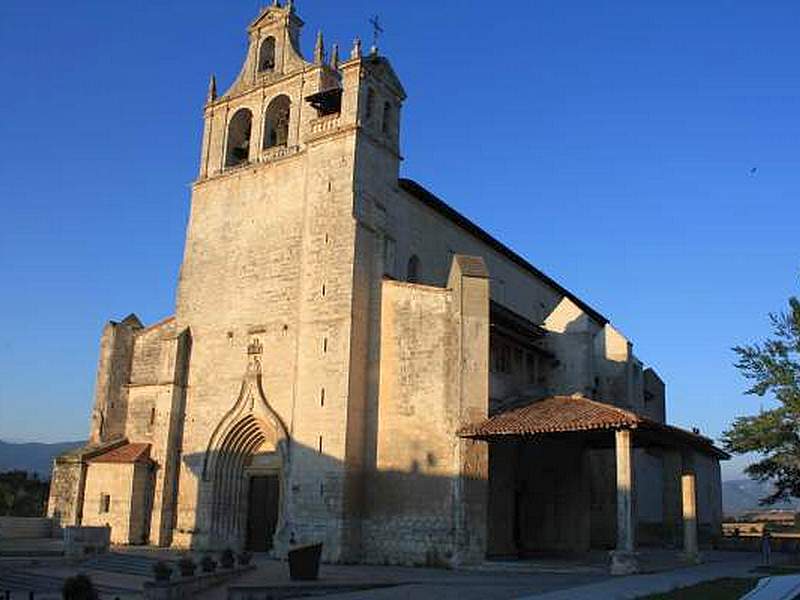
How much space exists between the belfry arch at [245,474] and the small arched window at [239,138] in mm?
8634

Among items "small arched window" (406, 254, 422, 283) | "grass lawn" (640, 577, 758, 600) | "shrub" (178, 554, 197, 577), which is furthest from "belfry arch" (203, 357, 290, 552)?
"grass lawn" (640, 577, 758, 600)

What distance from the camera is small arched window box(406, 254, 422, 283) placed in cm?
2912

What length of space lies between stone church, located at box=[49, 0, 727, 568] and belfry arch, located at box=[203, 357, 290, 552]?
0.24 feet

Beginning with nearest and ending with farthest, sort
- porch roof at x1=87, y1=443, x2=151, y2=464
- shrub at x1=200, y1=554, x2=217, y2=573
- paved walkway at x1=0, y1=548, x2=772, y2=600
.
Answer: paved walkway at x1=0, y1=548, x2=772, y2=600 < shrub at x1=200, y1=554, x2=217, y2=573 < porch roof at x1=87, y1=443, x2=151, y2=464

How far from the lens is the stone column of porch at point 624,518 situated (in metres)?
19.9

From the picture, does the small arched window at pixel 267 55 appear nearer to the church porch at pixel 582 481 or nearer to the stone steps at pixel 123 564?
the church porch at pixel 582 481

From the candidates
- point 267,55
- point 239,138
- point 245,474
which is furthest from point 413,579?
point 267,55

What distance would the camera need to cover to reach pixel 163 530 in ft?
91.0

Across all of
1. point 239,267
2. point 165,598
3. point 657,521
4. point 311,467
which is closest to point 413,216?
point 239,267

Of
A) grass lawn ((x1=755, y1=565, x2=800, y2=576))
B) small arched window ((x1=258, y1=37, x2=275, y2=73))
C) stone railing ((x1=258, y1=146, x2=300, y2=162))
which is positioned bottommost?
grass lawn ((x1=755, y1=565, x2=800, y2=576))

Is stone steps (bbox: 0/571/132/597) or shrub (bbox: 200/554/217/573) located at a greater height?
shrub (bbox: 200/554/217/573)

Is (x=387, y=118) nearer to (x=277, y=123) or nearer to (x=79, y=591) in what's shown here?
(x=277, y=123)

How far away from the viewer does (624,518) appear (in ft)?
67.8

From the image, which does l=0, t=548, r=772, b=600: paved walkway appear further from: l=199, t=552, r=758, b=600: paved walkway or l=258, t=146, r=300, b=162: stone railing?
l=258, t=146, r=300, b=162: stone railing
